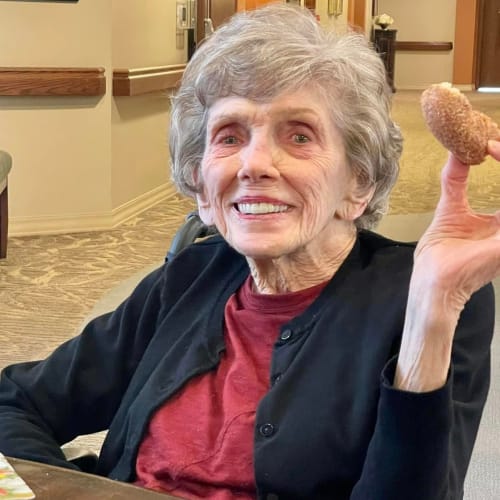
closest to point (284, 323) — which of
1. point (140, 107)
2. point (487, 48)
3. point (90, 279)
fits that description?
point (90, 279)

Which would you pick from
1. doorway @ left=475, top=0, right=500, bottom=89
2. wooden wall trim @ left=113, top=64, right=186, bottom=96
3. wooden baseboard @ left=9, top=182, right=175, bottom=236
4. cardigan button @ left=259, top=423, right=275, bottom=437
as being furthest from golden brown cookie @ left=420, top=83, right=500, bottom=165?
doorway @ left=475, top=0, right=500, bottom=89

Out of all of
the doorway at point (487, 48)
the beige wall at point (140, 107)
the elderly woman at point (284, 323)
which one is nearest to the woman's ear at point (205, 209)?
the elderly woman at point (284, 323)

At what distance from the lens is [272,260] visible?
1.22m

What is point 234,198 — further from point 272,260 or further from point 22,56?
point 22,56

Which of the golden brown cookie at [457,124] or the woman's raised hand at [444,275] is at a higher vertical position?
the golden brown cookie at [457,124]

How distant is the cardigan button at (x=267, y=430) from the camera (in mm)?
1050

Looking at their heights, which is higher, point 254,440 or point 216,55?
point 216,55

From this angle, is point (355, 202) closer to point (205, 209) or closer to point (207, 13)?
point (205, 209)

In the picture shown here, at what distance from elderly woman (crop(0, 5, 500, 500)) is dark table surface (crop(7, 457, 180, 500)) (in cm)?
21

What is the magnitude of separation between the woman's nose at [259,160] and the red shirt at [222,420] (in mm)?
169

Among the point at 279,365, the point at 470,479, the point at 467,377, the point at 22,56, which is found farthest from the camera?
the point at 22,56

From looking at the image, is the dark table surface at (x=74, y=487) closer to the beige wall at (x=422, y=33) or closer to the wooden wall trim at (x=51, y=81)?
the wooden wall trim at (x=51, y=81)

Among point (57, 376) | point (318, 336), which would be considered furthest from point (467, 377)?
point (57, 376)

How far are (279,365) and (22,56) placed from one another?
3.95 meters
